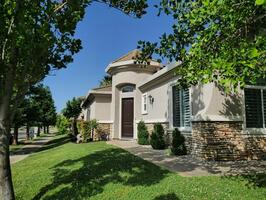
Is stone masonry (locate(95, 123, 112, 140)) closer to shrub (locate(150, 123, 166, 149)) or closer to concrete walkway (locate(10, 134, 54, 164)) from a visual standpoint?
concrete walkway (locate(10, 134, 54, 164))

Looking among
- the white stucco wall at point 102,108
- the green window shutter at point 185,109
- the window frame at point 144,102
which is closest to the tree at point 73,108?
the white stucco wall at point 102,108

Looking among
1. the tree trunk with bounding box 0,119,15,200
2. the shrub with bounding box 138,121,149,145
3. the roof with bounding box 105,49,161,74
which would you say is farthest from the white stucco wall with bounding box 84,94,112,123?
the tree trunk with bounding box 0,119,15,200

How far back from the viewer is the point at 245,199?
5.80 m

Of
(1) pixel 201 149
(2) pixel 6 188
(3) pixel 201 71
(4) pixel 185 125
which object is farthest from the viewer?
(4) pixel 185 125

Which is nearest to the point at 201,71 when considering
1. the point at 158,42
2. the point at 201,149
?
the point at 158,42

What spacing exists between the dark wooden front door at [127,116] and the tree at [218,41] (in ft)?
42.6

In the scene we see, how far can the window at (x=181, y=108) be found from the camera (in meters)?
12.6

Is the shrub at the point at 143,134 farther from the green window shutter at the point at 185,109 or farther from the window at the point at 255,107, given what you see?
the window at the point at 255,107

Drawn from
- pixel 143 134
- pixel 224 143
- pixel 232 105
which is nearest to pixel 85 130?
pixel 143 134

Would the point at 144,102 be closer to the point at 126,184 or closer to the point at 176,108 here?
the point at 176,108

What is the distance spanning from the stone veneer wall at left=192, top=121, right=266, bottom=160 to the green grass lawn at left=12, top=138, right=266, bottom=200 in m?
2.29

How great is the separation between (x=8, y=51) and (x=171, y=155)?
25.2 ft

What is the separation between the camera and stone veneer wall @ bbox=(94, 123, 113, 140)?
2183cm

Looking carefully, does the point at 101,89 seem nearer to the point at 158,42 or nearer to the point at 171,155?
the point at 171,155
